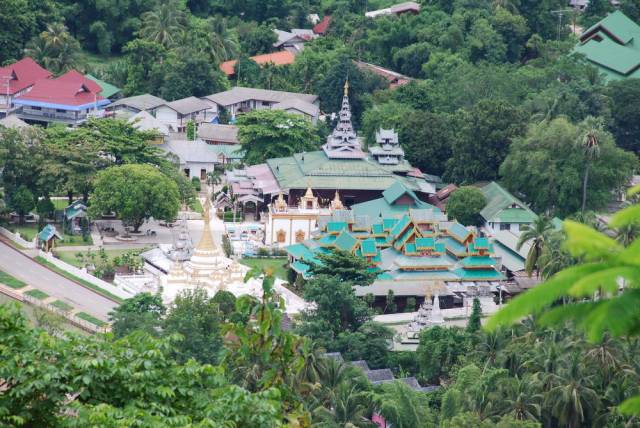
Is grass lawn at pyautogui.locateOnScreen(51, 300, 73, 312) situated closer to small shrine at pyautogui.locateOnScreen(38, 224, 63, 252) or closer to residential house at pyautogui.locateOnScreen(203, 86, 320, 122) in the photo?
small shrine at pyautogui.locateOnScreen(38, 224, 63, 252)

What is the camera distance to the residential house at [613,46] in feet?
259

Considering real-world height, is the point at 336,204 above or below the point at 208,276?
above

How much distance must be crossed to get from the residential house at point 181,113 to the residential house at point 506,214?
24744 mm

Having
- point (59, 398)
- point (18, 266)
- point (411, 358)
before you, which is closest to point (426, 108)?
point (18, 266)

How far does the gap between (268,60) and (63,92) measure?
19.2 m

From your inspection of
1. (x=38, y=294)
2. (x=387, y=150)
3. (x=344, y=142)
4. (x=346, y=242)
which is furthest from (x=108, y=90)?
(x=346, y=242)

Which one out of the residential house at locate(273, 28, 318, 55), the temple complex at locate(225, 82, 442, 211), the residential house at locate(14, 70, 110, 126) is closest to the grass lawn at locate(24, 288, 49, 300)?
the temple complex at locate(225, 82, 442, 211)

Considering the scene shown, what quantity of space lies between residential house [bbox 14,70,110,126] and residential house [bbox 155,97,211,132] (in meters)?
3.87

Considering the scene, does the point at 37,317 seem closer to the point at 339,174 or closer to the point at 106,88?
the point at 339,174

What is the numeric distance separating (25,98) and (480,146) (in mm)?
27175

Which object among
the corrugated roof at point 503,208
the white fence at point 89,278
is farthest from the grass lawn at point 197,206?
the corrugated roof at point 503,208

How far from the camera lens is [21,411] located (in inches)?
702

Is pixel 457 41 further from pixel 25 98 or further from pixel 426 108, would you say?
pixel 25 98

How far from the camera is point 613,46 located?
3231 inches
